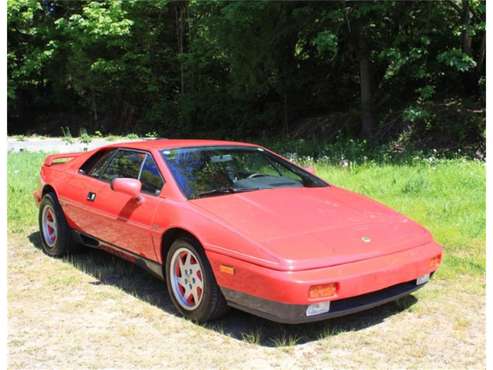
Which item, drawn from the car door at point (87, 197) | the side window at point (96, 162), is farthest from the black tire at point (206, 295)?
the side window at point (96, 162)

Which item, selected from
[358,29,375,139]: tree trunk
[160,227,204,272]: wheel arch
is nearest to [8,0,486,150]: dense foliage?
[358,29,375,139]: tree trunk

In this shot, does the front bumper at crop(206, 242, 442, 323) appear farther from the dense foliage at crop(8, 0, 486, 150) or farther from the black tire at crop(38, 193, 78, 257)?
the dense foliage at crop(8, 0, 486, 150)

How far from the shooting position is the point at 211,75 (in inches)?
933

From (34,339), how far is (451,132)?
11.5 meters

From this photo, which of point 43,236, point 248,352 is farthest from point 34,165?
point 248,352

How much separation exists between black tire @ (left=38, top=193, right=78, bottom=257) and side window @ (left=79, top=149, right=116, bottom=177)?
50 cm

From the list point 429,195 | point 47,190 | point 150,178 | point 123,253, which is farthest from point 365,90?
point 123,253

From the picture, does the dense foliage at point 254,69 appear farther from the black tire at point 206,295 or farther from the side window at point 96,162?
the black tire at point 206,295

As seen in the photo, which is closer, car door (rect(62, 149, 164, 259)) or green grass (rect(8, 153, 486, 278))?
car door (rect(62, 149, 164, 259))

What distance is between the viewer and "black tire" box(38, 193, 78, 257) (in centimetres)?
559

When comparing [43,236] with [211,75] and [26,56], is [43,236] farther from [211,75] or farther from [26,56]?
[26,56]

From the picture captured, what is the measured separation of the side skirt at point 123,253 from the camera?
14.2 feet

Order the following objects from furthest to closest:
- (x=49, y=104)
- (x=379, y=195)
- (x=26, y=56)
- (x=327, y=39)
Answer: (x=49, y=104) → (x=26, y=56) → (x=327, y=39) → (x=379, y=195)

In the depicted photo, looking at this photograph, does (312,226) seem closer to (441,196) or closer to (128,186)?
(128,186)
